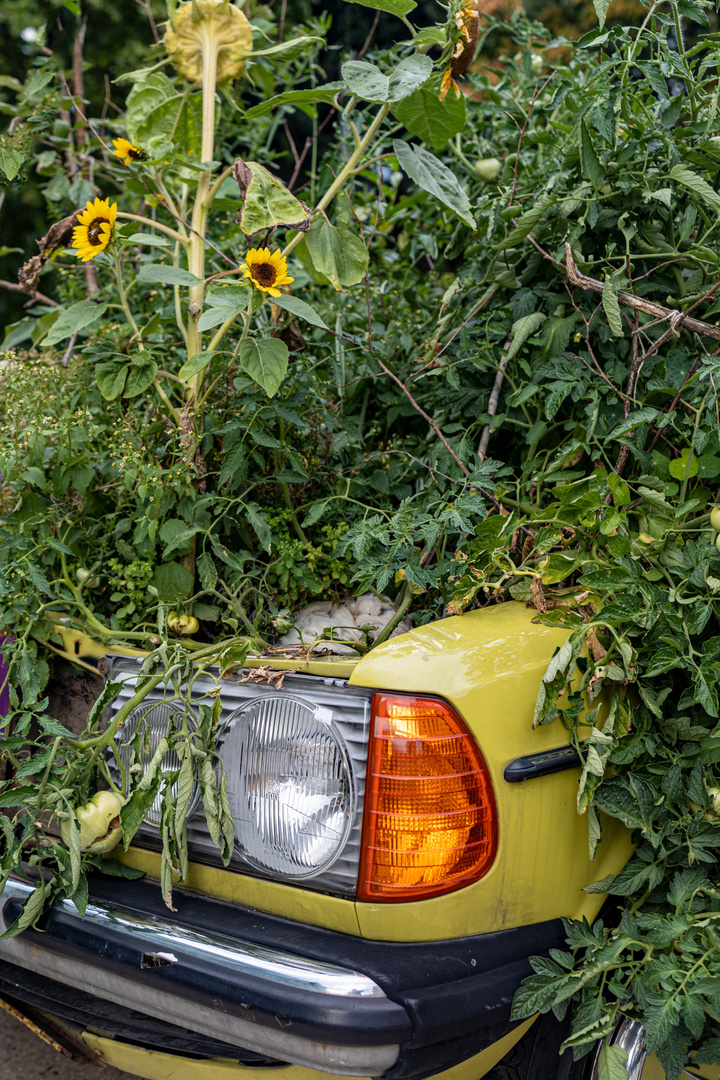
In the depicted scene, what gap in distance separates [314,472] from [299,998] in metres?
1.25

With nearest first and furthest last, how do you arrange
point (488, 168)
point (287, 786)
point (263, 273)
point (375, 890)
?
point (375, 890), point (287, 786), point (263, 273), point (488, 168)

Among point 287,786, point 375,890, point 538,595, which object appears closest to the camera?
point 375,890

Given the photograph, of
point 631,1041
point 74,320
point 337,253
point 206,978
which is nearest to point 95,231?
point 74,320

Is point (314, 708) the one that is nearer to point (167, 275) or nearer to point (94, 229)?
point (167, 275)

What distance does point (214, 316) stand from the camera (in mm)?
1618

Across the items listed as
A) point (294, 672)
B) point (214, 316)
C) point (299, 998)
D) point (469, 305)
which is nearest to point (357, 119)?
point (469, 305)

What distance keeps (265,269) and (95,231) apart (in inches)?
17.4

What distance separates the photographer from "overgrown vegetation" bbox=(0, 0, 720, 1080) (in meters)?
1.33

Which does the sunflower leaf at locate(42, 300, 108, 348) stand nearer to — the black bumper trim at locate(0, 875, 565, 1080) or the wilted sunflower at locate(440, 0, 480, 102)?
the wilted sunflower at locate(440, 0, 480, 102)

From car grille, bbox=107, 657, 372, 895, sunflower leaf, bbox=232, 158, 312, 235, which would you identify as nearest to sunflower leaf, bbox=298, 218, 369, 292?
sunflower leaf, bbox=232, 158, 312, 235

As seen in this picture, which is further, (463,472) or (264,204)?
(463,472)

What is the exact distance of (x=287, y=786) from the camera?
1368 mm

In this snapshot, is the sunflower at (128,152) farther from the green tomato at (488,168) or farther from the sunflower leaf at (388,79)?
the green tomato at (488,168)

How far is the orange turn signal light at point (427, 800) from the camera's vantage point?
127cm
